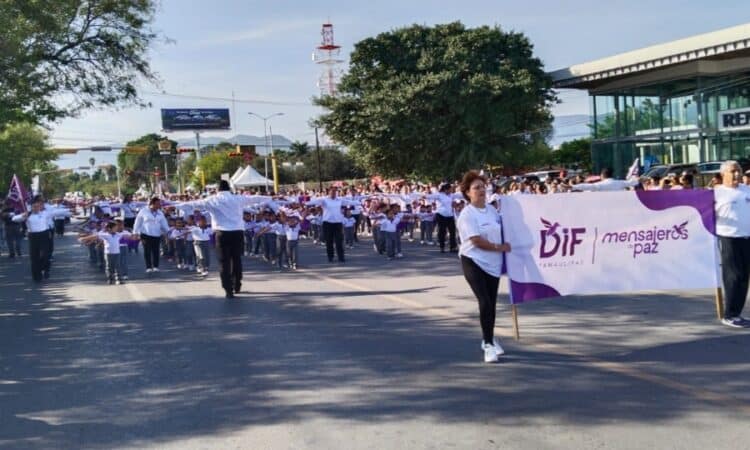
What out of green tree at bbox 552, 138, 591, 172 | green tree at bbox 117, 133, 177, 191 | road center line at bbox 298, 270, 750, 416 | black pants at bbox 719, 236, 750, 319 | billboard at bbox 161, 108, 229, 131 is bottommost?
Result: road center line at bbox 298, 270, 750, 416

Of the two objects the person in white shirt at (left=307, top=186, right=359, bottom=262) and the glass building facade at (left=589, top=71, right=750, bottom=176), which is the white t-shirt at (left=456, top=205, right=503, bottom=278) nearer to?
the person in white shirt at (left=307, top=186, right=359, bottom=262)

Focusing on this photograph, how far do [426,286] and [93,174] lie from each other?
199m

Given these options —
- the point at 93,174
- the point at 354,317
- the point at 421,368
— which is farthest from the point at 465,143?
the point at 93,174

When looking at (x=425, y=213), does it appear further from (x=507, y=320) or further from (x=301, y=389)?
(x=301, y=389)

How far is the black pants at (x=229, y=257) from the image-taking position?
498 inches

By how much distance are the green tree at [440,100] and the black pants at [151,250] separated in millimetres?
19198

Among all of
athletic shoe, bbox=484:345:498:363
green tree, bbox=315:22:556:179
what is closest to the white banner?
athletic shoe, bbox=484:345:498:363

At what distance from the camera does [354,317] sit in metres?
10.3

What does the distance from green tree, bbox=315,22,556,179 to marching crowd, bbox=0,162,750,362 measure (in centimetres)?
856

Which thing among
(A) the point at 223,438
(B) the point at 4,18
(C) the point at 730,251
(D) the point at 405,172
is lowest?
(A) the point at 223,438

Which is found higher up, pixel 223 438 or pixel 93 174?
pixel 93 174

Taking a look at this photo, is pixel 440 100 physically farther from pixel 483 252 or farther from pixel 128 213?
pixel 483 252

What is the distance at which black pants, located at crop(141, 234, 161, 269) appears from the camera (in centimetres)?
1792

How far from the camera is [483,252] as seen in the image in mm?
7410
